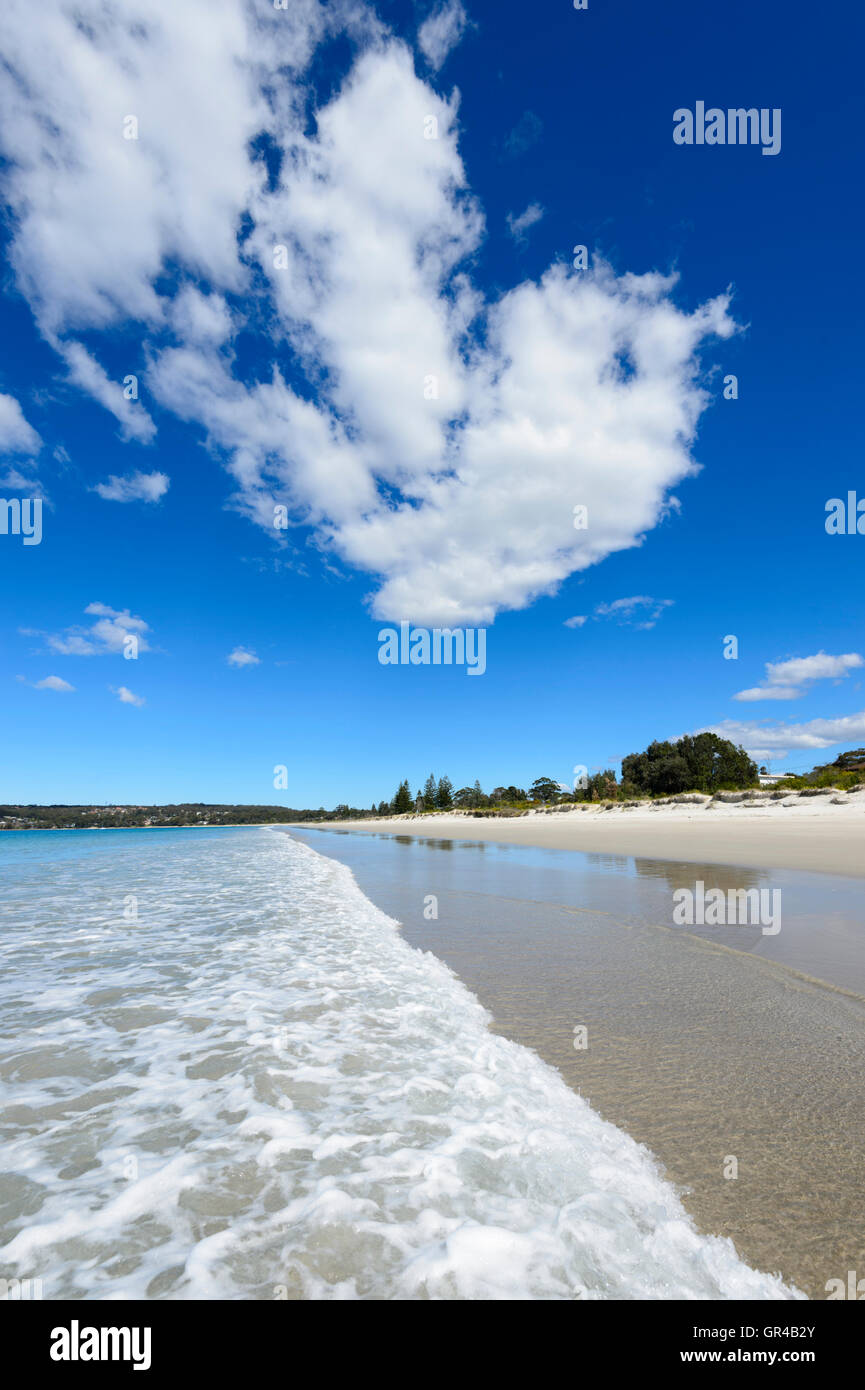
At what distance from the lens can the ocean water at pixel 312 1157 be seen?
2.62 m

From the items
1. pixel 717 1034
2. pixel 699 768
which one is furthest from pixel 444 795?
pixel 717 1034

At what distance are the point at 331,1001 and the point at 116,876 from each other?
55.8 ft

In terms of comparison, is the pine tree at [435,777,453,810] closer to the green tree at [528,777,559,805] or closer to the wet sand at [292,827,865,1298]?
the green tree at [528,777,559,805]

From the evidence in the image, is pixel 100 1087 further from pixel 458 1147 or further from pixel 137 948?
pixel 137 948

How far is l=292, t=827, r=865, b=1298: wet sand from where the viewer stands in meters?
2.90

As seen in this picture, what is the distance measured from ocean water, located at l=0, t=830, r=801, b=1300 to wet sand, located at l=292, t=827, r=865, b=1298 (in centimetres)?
25

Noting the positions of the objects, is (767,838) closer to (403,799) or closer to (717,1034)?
(717,1034)

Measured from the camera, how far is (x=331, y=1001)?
6.55 metres

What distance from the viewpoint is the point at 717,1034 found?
16.6ft

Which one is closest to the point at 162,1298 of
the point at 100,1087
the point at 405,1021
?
the point at 100,1087

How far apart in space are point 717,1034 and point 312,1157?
3.58 m

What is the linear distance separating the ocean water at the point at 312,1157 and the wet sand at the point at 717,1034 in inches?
9.8

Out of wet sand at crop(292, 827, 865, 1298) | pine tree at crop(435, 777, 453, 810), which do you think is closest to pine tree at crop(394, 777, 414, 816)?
pine tree at crop(435, 777, 453, 810)

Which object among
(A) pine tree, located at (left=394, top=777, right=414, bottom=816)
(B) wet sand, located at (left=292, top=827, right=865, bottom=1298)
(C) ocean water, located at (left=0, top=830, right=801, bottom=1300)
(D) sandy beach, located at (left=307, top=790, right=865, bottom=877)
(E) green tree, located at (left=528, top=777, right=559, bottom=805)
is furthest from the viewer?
(A) pine tree, located at (left=394, top=777, right=414, bottom=816)
